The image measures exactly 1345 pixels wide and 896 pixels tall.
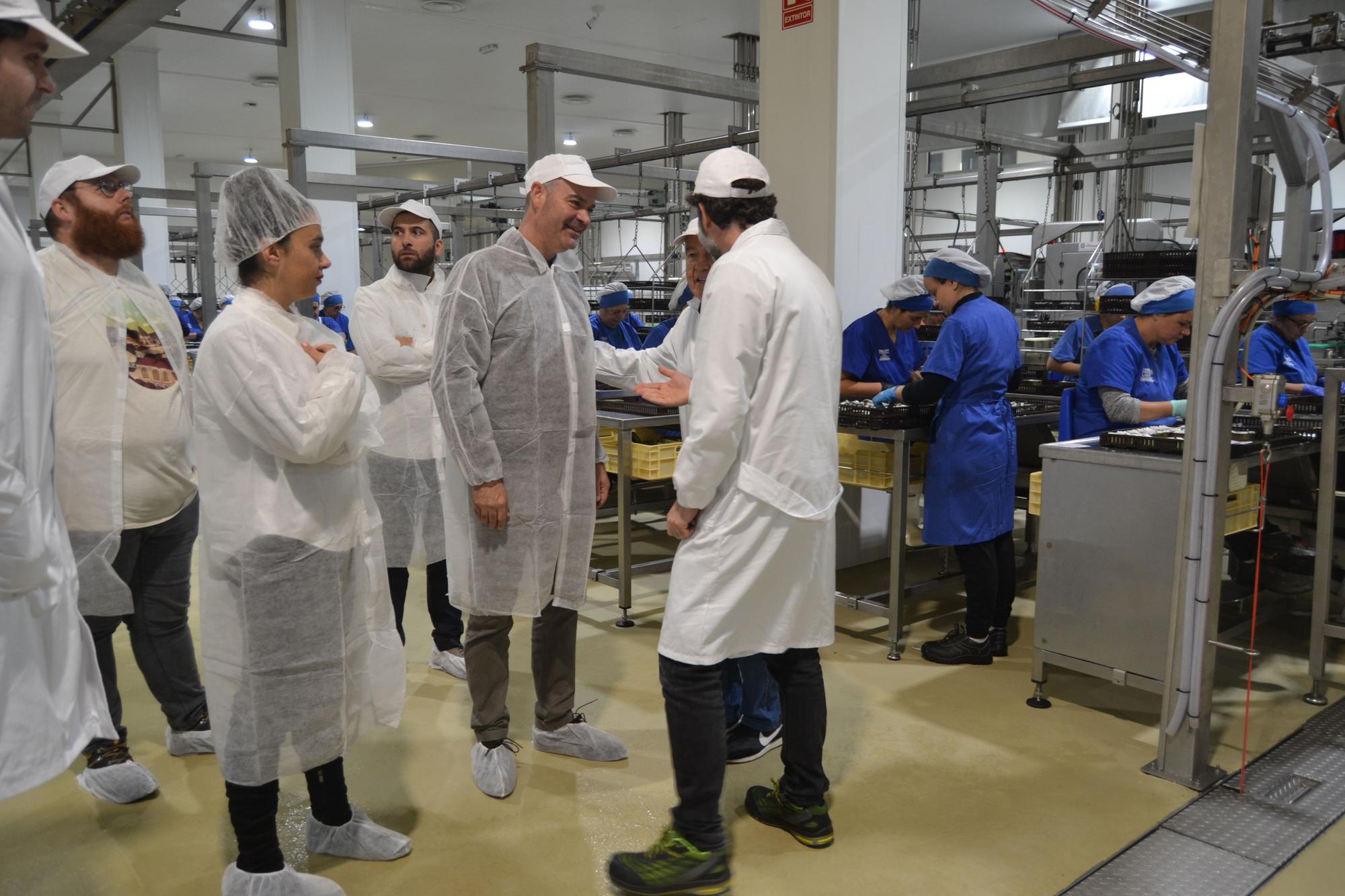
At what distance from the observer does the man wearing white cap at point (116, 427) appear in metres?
2.10

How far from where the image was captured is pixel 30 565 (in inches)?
46.8

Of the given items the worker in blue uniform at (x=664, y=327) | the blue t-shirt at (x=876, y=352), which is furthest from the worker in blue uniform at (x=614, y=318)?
the blue t-shirt at (x=876, y=352)

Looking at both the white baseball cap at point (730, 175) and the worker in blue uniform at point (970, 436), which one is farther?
the worker in blue uniform at point (970, 436)

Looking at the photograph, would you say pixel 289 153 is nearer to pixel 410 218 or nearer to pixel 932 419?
pixel 410 218

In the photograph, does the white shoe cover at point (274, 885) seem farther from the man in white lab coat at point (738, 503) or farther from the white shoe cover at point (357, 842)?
the man in white lab coat at point (738, 503)

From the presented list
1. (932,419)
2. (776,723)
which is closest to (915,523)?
(932,419)

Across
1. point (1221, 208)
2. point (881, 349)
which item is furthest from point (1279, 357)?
point (1221, 208)

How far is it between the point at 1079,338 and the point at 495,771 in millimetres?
4089

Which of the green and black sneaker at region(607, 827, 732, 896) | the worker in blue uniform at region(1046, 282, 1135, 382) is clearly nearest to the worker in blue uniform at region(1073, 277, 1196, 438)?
the worker in blue uniform at region(1046, 282, 1135, 382)

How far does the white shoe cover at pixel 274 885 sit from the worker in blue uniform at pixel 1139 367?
2728 mm

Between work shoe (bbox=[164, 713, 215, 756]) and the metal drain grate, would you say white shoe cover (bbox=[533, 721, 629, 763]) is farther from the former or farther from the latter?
the metal drain grate

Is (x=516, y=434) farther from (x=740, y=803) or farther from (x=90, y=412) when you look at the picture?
(x=740, y=803)

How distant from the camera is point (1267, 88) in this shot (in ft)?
9.48

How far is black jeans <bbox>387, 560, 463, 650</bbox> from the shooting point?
308 centimetres
